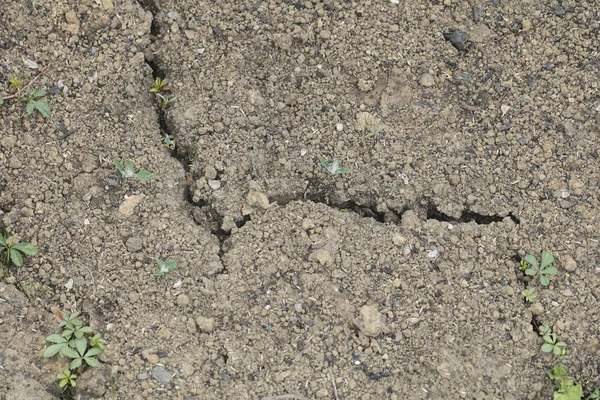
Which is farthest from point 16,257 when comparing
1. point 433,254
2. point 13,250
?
point 433,254

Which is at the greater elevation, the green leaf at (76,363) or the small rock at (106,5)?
the small rock at (106,5)

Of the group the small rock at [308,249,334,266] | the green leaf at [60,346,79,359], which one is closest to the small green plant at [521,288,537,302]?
the small rock at [308,249,334,266]

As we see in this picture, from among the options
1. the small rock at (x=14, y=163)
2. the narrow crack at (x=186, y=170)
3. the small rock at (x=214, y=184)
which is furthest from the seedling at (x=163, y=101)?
the small rock at (x=14, y=163)

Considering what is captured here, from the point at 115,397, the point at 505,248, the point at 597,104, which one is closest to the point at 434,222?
the point at 505,248

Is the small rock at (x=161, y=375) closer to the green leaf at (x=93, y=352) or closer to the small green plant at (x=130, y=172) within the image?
the green leaf at (x=93, y=352)

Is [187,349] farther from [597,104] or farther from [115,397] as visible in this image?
[597,104]
